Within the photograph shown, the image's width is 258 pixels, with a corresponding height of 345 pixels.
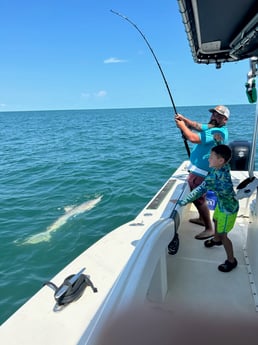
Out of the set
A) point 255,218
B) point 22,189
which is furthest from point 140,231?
point 22,189

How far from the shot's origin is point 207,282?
8.54 ft

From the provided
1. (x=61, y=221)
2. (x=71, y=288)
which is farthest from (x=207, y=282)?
(x=61, y=221)

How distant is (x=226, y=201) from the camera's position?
2619 mm

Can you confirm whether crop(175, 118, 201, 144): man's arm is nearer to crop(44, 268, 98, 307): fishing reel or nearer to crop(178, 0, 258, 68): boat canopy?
crop(178, 0, 258, 68): boat canopy

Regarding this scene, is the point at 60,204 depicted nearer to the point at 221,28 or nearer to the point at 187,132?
the point at 187,132

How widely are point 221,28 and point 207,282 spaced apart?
2.32 metres

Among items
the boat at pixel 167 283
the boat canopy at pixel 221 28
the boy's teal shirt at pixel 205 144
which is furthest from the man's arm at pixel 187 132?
the boat canopy at pixel 221 28

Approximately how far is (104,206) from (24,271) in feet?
9.57

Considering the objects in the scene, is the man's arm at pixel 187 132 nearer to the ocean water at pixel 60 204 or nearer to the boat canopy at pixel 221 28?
the boat canopy at pixel 221 28

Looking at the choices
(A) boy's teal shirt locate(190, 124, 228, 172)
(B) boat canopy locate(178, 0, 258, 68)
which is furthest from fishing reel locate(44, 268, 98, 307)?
(B) boat canopy locate(178, 0, 258, 68)

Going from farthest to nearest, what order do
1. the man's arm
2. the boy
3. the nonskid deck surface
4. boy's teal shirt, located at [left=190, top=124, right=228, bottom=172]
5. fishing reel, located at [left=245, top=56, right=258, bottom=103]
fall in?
boy's teal shirt, located at [left=190, top=124, right=228, bottom=172]
the man's arm
fishing reel, located at [left=245, top=56, right=258, bottom=103]
the boy
the nonskid deck surface

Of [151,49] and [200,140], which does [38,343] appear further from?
[151,49]

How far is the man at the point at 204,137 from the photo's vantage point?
290cm

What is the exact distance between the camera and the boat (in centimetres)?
123
